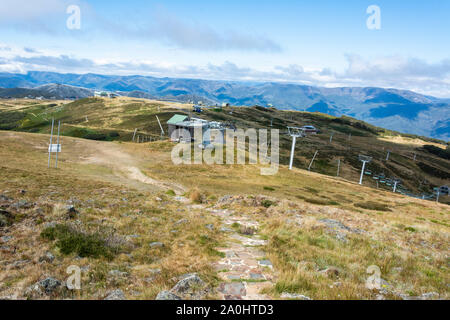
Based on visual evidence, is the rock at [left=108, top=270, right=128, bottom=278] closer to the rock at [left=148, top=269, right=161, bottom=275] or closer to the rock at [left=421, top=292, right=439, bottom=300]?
the rock at [left=148, top=269, right=161, bottom=275]

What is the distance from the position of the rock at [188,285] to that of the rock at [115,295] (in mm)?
1613

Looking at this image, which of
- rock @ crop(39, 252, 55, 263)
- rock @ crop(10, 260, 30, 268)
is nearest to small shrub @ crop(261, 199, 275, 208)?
rock @ crop(39, 252, 55, 263)

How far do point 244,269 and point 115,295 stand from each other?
5.12 metres

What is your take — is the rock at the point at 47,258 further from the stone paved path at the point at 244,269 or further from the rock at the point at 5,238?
the stone paved path at the point at 244,269

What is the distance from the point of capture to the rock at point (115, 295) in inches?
332

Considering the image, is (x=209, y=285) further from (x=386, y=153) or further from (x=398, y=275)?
(x=386, y=153)

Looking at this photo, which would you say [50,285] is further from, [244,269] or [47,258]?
[244,269]

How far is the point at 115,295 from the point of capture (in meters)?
8.60

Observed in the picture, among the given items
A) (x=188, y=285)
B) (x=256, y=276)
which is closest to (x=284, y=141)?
(x=256, y=276)

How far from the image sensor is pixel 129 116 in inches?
6245

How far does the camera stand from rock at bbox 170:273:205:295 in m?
8.89

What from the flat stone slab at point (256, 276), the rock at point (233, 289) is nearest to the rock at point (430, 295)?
the flat stone slab at point (256, 276)

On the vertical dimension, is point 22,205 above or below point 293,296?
below

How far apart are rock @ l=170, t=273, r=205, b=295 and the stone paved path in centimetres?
77
